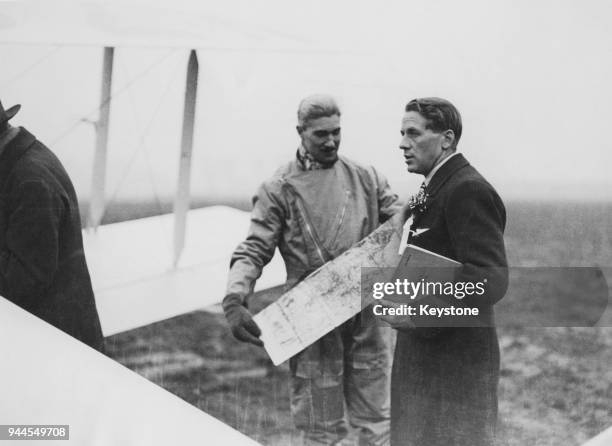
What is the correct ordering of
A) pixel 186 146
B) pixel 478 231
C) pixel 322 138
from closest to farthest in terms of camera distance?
pixel 478 231, pixel 322 138, pixel 186 146

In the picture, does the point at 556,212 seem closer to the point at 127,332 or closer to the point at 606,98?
the point at 606,98

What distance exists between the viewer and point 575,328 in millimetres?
2002

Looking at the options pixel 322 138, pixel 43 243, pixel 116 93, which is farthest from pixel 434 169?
pixel 43 243

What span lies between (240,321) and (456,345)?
0.60m

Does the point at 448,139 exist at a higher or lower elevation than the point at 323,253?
higher

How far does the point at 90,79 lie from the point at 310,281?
0.90m

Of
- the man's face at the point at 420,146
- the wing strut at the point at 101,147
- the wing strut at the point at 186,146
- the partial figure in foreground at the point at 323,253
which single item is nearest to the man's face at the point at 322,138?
the partial figure in foreground at the point at 323,253

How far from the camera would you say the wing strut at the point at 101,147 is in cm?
219

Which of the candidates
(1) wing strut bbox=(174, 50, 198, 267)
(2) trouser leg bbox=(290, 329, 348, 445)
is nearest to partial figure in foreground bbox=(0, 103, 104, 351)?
(1) wing strut bbox=(174, 50, 198, 267)

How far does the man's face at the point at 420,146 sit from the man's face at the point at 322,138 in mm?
183

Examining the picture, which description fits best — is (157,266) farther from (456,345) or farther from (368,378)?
(456,345)

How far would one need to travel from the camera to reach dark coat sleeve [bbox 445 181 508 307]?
1907 millimetres

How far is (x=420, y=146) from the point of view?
197 cm

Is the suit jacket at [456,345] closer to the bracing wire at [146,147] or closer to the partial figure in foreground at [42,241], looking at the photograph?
the bracing wire at [146,147]
